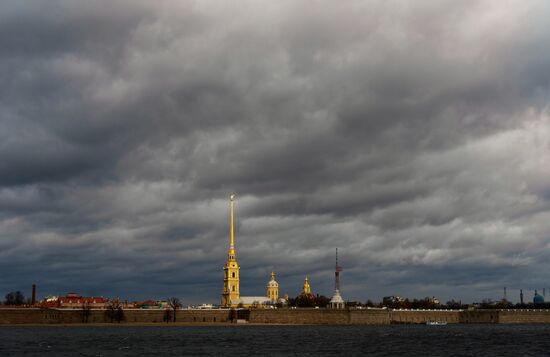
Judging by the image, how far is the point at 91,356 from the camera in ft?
259

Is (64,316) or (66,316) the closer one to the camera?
(64,316)

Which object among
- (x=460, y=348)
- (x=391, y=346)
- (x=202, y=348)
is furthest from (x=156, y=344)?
(x=460, y=348)

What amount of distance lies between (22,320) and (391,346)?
369ft

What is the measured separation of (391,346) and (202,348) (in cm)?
2585

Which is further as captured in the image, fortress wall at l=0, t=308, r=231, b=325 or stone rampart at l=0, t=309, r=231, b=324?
stone rampart at l=0, t=309, r=231, b=324

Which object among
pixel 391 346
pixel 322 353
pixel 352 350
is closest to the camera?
pixel 322 353

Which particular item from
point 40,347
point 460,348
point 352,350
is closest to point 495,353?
point 460,348

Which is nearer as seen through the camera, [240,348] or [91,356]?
[91,356]

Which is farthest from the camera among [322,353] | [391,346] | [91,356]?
[391,346]

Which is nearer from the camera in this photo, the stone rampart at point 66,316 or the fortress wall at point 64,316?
the fortress wall at point 64,316

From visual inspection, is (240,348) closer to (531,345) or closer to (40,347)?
(40,347)

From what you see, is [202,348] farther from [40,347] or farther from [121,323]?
[121,323]

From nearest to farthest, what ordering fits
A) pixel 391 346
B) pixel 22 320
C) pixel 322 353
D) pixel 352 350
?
pixel 322 353
pixel 352 350
pixel 391 346
pixel 22 320

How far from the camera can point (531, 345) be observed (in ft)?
339
